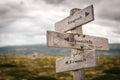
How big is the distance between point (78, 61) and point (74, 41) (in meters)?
0.71

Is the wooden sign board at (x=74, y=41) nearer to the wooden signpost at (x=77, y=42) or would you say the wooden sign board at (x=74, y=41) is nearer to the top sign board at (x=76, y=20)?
the wooden signpost at (x=77, y=42)

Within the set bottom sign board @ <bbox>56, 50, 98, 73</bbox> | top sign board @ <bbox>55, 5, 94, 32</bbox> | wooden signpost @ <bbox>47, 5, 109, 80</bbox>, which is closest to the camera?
bottom sign board @ <bbox>56, 50, 98, 73</bbox>

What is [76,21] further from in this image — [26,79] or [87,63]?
[26,79]

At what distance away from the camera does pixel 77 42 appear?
8766 millimetres

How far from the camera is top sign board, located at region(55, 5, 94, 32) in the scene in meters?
8.41

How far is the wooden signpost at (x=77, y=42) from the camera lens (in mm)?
8237

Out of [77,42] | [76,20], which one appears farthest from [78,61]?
[76,20]

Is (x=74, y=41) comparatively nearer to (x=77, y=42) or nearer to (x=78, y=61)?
(x=77, y=42)

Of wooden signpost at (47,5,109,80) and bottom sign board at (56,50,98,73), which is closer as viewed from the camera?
bottom sign board at (56,50,98,73)

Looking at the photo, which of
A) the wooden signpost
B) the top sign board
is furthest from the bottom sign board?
the top sign board

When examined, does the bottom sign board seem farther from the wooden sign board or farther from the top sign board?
the top sign board

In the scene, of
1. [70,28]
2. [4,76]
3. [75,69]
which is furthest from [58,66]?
[4,76]

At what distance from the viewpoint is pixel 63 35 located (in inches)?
337

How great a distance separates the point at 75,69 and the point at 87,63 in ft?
2.47
